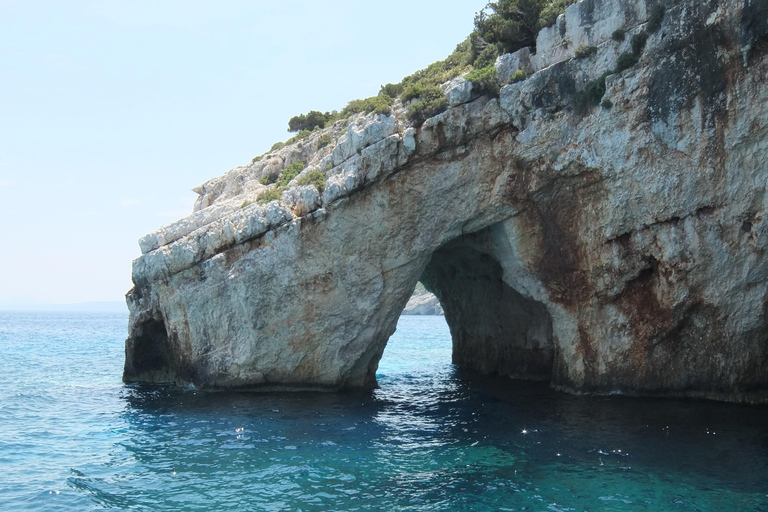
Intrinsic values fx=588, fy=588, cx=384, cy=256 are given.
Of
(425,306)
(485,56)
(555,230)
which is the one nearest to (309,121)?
(485,56)

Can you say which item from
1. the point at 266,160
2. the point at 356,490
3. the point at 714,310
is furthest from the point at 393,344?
the point at 356,490

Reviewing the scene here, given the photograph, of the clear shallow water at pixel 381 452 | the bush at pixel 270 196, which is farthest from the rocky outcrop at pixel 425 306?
the clear shallow water at pixel 381 452

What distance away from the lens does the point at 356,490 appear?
13094 mm

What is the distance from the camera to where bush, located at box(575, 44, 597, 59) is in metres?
20.2

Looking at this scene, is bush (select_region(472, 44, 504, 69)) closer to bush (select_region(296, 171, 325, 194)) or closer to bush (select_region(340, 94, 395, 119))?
bush (select_region(340, 94, 395, 119))

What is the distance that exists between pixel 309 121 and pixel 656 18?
18.7 m

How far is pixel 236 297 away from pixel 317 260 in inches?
140

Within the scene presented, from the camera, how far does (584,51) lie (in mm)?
20281

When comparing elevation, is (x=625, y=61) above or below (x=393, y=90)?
below

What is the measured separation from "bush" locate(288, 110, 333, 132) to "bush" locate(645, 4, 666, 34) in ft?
56.3

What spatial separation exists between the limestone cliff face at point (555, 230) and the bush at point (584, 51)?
10.4 inches

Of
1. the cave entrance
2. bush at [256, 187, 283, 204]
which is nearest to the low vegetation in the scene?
bush at [256, 187, 283, 204]

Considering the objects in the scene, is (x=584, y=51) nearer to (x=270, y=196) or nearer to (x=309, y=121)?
(x=270, y=196)

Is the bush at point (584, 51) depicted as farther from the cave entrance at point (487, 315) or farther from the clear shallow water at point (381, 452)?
the clear shallow water at point (381, 452)
